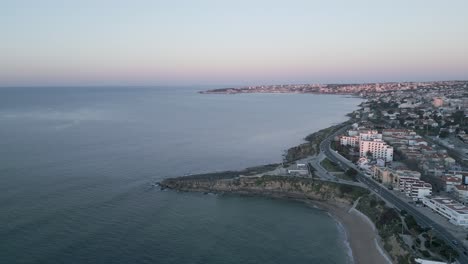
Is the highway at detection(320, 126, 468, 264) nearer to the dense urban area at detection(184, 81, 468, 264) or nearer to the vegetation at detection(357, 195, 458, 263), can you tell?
the dense urban area at detection(184, 81, 468, 264)

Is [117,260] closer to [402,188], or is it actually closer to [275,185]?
[275,185]

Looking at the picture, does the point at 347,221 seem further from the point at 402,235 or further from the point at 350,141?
the point at 350,141

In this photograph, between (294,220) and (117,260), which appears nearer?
(117,260)

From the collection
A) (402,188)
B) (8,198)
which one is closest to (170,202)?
(8,198)

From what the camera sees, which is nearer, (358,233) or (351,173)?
(358,233)

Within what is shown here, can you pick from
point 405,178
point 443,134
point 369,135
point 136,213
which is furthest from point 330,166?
point 443,134

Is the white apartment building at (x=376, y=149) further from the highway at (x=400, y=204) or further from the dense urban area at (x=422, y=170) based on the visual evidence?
the highway at (x=400, y=204)
